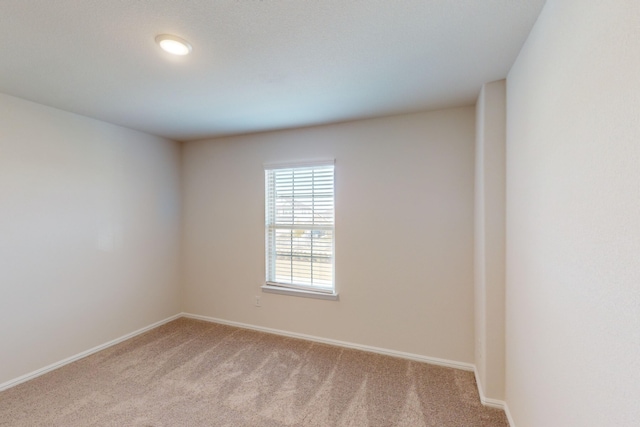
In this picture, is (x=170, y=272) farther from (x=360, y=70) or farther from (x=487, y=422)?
(x=487, y=422)

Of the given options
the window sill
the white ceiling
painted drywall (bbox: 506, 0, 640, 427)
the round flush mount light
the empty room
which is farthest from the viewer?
the window sill

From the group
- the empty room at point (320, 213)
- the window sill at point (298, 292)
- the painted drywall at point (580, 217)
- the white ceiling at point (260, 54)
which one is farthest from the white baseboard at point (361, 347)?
the white ceiling at point (260, 54)

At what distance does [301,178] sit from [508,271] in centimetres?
219

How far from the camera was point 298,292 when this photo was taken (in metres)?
3.28

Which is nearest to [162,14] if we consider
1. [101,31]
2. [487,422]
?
[101,31]

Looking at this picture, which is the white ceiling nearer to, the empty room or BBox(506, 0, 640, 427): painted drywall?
the empty room

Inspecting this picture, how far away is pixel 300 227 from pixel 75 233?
7.43ft

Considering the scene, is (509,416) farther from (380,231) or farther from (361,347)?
(380,231)

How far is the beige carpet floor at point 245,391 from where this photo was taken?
1993mm

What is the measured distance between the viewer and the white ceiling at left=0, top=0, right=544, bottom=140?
4.47 ft

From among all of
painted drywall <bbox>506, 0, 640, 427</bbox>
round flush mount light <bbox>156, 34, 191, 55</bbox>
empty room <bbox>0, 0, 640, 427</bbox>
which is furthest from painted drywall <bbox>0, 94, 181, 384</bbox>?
painted drywall <bbox>506, 0, 640, 427</bbox>

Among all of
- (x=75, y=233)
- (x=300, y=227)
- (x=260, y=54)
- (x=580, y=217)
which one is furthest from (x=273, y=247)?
(x=580, y=217)

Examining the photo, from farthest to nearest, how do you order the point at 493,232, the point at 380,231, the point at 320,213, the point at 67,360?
the point at 320,213 < the point at 380,231 < the point at 67,360 < the point at 493,232

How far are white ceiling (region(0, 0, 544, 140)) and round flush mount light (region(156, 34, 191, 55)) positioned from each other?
0.04 meters
